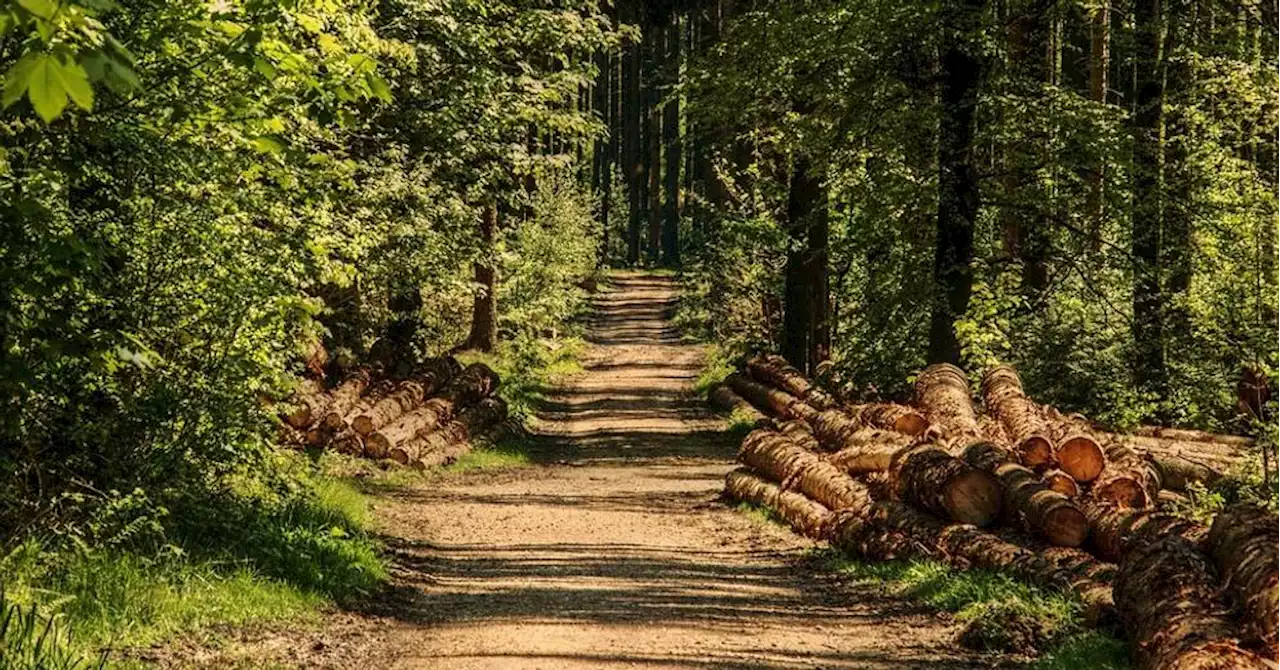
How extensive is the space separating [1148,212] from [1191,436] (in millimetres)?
2875

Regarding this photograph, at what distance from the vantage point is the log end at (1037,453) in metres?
11.9

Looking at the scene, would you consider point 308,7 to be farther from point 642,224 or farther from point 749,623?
point 642,224

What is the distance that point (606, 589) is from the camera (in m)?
10.9

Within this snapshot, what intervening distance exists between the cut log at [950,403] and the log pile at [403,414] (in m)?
7.32

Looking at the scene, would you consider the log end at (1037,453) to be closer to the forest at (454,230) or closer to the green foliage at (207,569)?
the forest at (454,230)

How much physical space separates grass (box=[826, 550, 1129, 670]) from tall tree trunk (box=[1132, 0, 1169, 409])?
21.9 feet

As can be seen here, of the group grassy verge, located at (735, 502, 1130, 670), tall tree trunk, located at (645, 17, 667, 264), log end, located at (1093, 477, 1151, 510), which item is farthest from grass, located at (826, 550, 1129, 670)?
tall tree trunk, located at (645, 17, 667, 264)

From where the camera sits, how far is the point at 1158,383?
17.9m

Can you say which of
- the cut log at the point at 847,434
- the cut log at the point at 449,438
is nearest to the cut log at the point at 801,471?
the cut log at the point at 847,434

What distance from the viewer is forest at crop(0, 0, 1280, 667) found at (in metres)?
7.77

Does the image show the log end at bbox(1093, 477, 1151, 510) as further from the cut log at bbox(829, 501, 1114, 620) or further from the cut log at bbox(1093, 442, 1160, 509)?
the cut log at bbox(829, 501, 1114, 620)

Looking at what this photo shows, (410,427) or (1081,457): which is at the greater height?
(1081,457)

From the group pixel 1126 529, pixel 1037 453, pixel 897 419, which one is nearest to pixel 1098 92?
pixel 897 419

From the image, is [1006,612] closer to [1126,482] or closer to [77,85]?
[1126,482]
